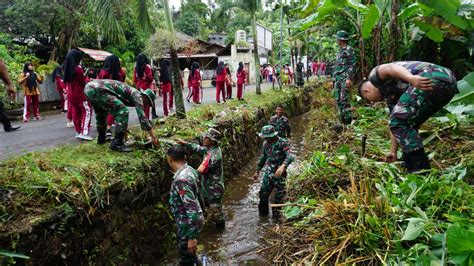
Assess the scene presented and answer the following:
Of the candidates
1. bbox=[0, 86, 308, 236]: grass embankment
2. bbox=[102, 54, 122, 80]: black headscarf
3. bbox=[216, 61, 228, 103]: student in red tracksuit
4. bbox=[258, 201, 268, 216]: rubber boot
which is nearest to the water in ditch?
bbox=[258, 201, 268, 216]: rubber boot

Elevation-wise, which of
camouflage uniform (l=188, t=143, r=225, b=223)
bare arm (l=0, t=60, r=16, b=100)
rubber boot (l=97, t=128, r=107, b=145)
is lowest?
camouflage uniform (l=188, t=143, r=225, b=223)

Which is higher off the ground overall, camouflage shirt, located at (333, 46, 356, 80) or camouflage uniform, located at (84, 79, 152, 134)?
camouflage shirt, located at (333, 46, 356, 80)

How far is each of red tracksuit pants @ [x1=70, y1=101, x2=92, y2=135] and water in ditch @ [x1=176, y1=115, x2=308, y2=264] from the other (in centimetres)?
312

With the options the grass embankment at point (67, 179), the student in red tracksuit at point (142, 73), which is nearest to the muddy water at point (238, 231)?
the grass embankment at point (67, 179)

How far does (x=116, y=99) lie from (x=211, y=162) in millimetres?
1825

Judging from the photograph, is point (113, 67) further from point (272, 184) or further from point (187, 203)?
point (187, 203)

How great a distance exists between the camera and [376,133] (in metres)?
5.56

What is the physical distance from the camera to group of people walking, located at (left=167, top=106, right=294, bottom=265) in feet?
13.8

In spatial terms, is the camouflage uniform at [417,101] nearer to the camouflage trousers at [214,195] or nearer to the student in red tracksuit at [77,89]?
the camouflage trousers at [214,195]

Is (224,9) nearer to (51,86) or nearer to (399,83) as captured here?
(51,86)

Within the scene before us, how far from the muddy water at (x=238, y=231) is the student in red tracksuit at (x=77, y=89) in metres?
3.19

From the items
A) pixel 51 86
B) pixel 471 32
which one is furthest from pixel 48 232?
pixel 51 86

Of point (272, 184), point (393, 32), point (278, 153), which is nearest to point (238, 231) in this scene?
point (272, 184)

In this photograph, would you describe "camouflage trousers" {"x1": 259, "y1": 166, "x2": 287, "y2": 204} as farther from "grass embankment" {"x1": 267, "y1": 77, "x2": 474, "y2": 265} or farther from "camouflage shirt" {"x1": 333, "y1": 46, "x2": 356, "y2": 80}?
"camouflage shirt" {"x1": 333, "y1": 46, "x2": 356, "y2": 80}
